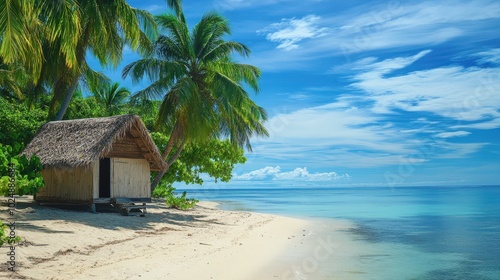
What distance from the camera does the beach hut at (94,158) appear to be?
44.4ft

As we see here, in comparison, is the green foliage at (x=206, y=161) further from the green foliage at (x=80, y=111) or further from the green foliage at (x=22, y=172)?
the green foliage at (x=22, y=172)

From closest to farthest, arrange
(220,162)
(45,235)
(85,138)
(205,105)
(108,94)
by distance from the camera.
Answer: (45,235) → (85,138) → (205,105) → (220,162) → (108,94)

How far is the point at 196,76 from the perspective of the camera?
56.4 feet

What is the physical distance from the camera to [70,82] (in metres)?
17.2

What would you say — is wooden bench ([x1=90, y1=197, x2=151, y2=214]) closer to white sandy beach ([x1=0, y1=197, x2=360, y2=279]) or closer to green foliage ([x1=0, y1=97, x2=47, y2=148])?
white sandy beach ([x1=0, y1=197, x2=360, y2=279])

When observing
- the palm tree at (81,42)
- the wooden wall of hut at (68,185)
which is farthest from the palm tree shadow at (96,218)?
the palm tree at (81,42)

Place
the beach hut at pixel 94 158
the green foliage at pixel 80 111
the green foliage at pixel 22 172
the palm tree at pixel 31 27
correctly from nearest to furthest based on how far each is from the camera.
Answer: the palm tree at pixel 31 27 → the green foliage at pixel 22 172 → the beach hut at pixel 94 158 → the green foliage at pixel 80 111

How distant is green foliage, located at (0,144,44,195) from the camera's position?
33.0 feet

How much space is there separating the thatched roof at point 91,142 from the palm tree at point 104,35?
1.51m

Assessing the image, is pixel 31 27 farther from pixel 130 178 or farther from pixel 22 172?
pixel 130 178

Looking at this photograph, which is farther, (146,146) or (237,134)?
(237,134)

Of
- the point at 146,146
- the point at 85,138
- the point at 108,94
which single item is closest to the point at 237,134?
the point at 146,146

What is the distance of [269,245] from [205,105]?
6.55m

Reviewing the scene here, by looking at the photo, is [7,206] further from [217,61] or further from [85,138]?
[217,61]
